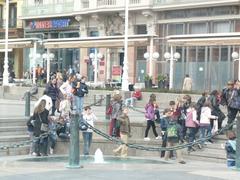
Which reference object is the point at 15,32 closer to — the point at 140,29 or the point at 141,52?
the point at 140,29

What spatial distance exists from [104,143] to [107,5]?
31.1 m

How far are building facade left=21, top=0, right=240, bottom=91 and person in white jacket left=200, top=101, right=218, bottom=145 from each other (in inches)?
740

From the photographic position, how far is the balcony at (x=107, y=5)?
4806 cm

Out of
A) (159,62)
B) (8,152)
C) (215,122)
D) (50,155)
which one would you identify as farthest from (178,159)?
(159,62)

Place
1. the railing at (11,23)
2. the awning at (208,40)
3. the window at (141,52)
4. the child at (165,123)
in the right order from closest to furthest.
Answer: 1. the child at (165,123)
2. the awning at (208,40)
3. the window at (141,52)
4. the railing at (11,23)

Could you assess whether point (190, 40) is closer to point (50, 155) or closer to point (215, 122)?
point (215, 122)

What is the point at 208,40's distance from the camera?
108 ft

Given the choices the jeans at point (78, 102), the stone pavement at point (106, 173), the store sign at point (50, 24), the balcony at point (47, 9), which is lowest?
the stone pavement at point (106, 173)

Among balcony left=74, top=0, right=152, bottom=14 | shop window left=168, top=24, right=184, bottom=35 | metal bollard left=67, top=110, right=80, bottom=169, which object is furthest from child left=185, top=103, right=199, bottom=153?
balcony left=74, top=0, right=152, bottom=14

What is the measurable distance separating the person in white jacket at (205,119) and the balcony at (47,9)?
36.0 metres

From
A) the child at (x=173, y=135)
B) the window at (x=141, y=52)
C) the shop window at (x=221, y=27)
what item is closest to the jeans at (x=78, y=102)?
the child at (x=173, y=135)

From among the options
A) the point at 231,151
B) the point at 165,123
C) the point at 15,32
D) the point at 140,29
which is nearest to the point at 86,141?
the point at 165,123

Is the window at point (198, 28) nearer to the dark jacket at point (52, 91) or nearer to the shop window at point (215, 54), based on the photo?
the shop window at point (215, 54)

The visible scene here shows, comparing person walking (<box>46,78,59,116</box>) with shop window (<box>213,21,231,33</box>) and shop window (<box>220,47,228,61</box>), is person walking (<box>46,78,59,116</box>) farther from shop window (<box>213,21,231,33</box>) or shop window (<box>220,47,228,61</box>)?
shop window (<box>213,21,231,33</box>)
